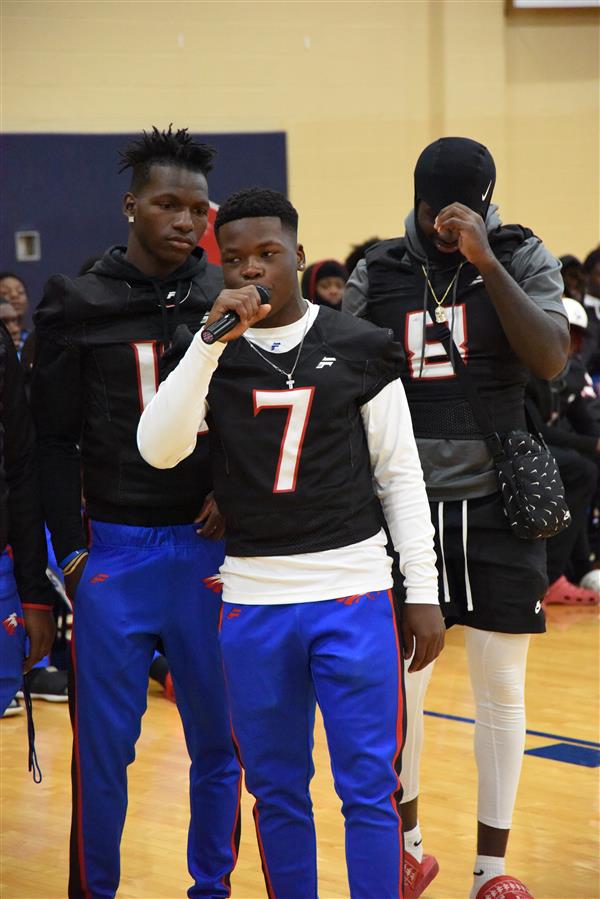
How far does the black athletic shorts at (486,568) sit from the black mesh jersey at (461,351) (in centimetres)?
18

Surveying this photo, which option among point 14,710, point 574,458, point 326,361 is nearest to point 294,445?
point 326,361

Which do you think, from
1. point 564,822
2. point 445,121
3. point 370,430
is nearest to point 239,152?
point 445,121

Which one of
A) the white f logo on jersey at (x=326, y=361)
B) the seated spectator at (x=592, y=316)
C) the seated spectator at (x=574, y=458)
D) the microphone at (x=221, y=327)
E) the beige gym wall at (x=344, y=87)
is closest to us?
the microphone at (x=221, y=327)

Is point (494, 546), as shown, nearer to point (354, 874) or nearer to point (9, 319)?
point (354, 874)

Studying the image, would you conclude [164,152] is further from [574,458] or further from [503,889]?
[574,458]

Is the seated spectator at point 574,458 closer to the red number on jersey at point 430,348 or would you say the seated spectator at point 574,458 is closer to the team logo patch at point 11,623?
the red number on jersey at point 430,348

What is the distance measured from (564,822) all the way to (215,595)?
1.48m

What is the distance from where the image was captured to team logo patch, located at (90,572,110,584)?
2643 millimetres

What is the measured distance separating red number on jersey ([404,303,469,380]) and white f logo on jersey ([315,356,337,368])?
0.55m

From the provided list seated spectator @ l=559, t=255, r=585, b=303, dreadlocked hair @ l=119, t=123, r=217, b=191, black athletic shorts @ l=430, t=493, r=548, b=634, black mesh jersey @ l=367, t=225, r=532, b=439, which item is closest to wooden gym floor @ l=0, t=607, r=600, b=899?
black athletic shorts @ l=430, t=493, r=548, b=634

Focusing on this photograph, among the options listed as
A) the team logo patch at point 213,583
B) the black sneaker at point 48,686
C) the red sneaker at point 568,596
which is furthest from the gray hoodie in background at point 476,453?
the red sneaker at point 568,596

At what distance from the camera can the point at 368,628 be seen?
2.29 metres

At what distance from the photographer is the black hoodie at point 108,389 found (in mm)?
2664

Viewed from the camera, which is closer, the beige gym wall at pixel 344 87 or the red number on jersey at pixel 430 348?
the red number on jersey at pixel 430 348
